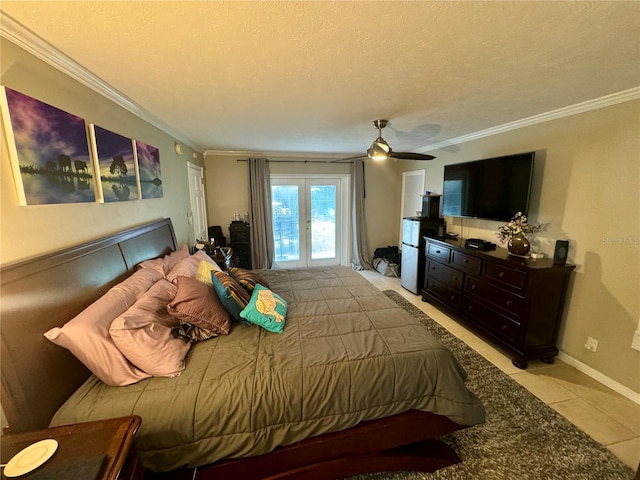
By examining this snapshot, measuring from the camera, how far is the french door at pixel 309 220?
16.6 feet

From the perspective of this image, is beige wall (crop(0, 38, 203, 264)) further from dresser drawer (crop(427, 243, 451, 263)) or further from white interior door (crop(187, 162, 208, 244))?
dresser drawer (crop(427, 243, 451, 263))

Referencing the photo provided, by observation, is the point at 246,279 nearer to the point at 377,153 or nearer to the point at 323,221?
the point at 377,153

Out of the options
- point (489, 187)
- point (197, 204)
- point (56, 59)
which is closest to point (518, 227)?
point (489, 187)

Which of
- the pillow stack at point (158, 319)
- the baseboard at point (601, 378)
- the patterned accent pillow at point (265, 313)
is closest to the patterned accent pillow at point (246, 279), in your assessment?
the pillow stack at point (158, 319)

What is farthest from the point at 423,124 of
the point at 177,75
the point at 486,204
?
the point at 177,75

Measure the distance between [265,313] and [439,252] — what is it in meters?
2.63

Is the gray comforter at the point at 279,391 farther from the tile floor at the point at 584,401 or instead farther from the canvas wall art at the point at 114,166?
the canvas wall art at the point at 114,166

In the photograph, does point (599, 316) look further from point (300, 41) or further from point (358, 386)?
point (300, 41)

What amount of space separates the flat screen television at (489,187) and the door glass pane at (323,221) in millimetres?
2257

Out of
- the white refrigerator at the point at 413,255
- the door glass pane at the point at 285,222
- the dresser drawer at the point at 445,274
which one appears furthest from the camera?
the door glass pane at the point at 285,222

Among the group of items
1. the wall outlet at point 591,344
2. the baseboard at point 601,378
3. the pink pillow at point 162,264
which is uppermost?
the pink pillow at point 162,264

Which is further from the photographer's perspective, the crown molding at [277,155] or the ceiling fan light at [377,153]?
the crown molding at [277,155]

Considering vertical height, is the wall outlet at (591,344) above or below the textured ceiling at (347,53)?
below

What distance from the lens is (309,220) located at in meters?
5.25
